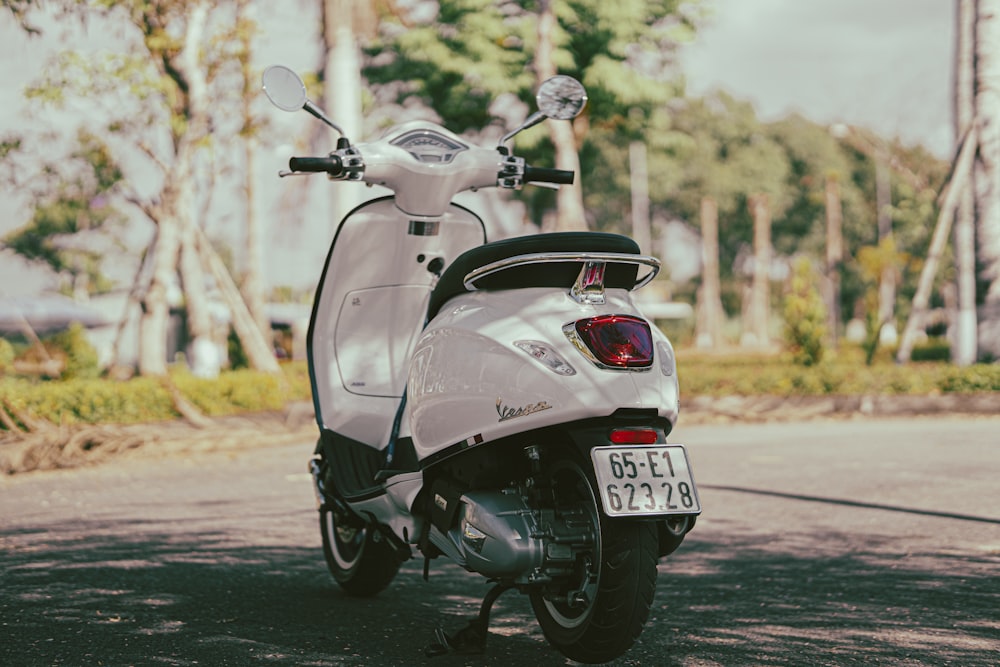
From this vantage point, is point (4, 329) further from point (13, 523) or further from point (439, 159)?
point (439, 159)

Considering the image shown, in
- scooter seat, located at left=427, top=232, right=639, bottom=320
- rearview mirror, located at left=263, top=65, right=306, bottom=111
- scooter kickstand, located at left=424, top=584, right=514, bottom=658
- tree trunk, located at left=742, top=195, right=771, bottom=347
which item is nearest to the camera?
scooter seat, located at left=427, top=232, right=639, bottom=320

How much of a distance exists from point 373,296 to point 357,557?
3.56 ft

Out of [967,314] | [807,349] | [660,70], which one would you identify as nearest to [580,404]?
[967,314]

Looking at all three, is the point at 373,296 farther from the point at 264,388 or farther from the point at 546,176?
the point at 264,388

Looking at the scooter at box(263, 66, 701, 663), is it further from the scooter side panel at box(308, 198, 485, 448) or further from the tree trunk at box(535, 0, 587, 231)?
the tree trunk at box(535, 0, 587, 231)

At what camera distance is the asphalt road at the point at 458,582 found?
383cm

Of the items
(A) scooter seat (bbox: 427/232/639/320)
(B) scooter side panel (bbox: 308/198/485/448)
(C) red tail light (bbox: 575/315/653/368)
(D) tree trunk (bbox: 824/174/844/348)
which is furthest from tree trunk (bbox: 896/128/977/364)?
(D) tree trunk (bbox: 824/174/844/348)

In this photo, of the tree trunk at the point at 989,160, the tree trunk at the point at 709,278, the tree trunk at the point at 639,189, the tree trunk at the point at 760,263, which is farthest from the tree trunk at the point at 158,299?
the tree trunk at the point at 709,278

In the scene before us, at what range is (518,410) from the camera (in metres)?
3.43

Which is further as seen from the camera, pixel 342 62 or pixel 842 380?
pixel 842 380

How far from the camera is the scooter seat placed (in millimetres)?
3484

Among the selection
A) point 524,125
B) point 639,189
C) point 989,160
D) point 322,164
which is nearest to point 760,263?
point 639,189

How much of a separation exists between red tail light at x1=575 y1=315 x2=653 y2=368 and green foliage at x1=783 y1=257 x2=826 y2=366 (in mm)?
16029

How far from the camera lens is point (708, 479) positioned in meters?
9.05
